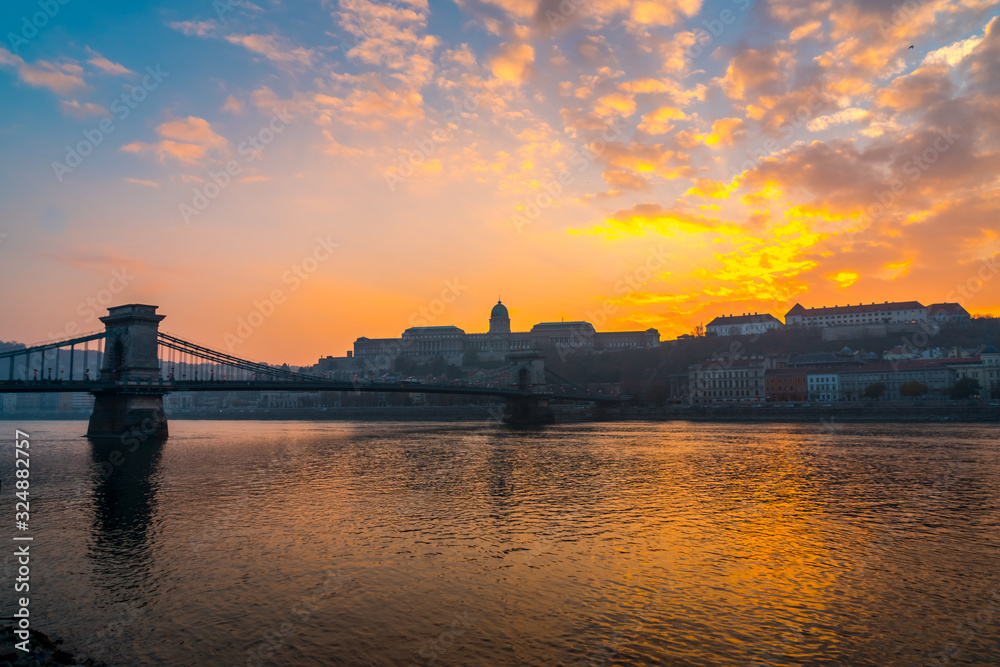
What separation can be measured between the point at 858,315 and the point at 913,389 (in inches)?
2279

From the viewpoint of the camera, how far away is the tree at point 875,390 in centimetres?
7700

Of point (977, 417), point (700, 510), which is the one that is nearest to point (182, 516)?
point (700, 510)

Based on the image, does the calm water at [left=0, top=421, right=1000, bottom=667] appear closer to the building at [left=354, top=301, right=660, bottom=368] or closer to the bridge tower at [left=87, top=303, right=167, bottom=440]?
the bridge tower at [left=87, top=303, right=167, bottom=440]

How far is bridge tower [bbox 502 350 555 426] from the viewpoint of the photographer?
7625cm

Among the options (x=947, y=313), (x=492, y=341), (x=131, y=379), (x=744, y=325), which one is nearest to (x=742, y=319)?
(x=744, y=325)

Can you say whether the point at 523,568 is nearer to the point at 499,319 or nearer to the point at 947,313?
the point at 947,313

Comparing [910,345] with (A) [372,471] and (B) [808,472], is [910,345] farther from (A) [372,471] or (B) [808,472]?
(A) [372,471]

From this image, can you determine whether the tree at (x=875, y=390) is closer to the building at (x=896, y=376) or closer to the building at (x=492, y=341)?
the building at (x=896, y=376)

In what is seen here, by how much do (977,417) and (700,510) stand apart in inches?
2138

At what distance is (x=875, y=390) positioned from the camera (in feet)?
253

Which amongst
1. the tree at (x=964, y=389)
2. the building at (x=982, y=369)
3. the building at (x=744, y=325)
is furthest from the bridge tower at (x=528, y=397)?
the building at (x=744, y=325)

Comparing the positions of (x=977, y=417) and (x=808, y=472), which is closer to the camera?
(x=808, y=472)

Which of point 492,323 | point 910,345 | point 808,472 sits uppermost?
point 492,323

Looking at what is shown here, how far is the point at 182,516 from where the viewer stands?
17156 mm
